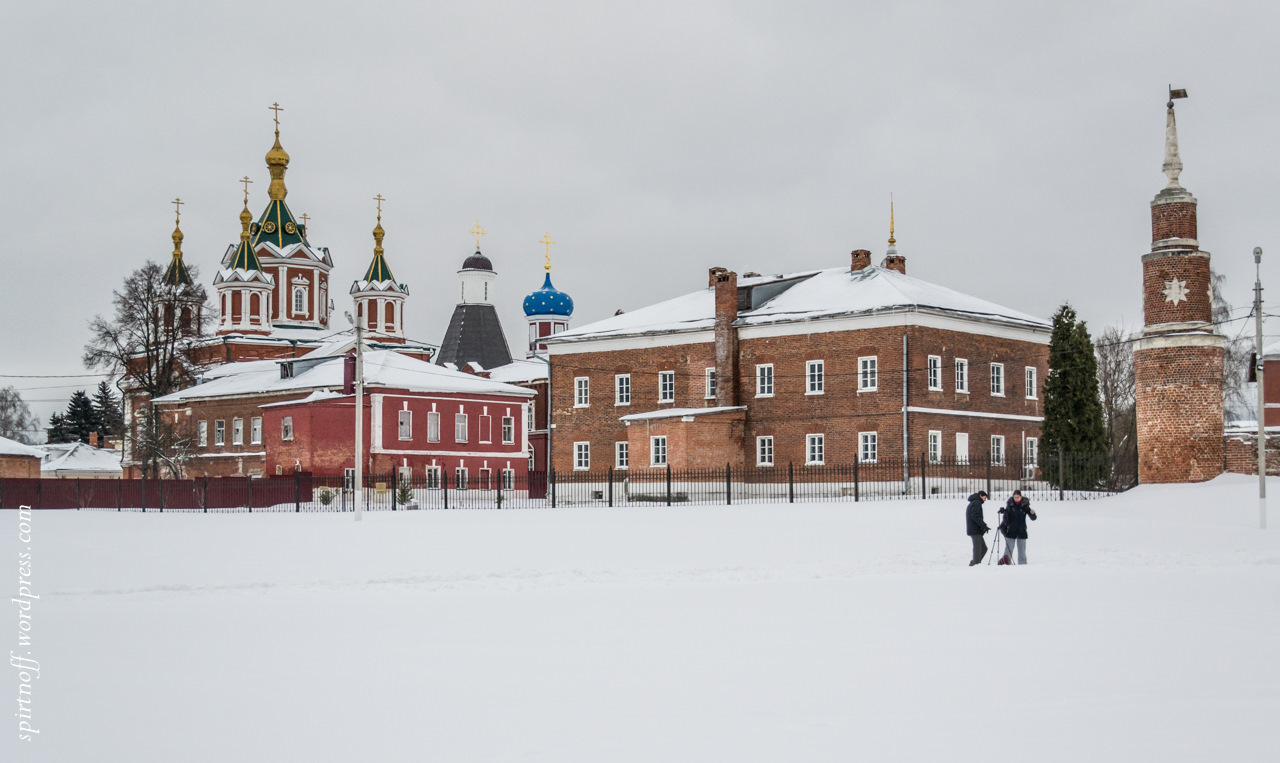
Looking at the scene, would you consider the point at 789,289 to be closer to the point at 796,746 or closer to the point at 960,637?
the point at 960,637

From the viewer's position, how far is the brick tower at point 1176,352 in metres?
30.2

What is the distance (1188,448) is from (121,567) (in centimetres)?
2322

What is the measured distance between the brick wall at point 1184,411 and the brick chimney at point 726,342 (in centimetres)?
1789

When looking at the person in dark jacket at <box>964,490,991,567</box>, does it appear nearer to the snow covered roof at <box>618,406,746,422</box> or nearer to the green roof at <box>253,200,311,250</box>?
the snow covered roof at <box>618,406,746,422</box>

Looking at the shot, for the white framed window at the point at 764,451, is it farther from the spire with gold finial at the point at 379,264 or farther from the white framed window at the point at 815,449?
the spire with gold finial at the point at 379,264

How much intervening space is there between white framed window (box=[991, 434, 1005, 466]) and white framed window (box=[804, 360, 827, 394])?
6216mm

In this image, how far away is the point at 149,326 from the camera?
5850cm

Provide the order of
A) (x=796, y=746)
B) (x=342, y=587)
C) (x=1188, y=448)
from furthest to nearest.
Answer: (x=1188, y=448), (x=342, y=587), (x=796, y=746)

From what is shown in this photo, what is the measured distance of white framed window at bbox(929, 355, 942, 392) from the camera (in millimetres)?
43031

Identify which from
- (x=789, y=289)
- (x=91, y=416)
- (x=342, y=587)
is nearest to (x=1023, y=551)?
(x=342, y=587)

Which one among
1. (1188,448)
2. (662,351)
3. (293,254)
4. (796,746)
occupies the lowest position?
(796,746)

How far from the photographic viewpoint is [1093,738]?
881cm

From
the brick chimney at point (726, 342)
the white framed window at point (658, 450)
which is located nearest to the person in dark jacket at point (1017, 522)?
the white framed window at point (658, 450)

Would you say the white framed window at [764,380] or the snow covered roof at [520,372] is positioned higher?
the snow covered roof at [520,372]
